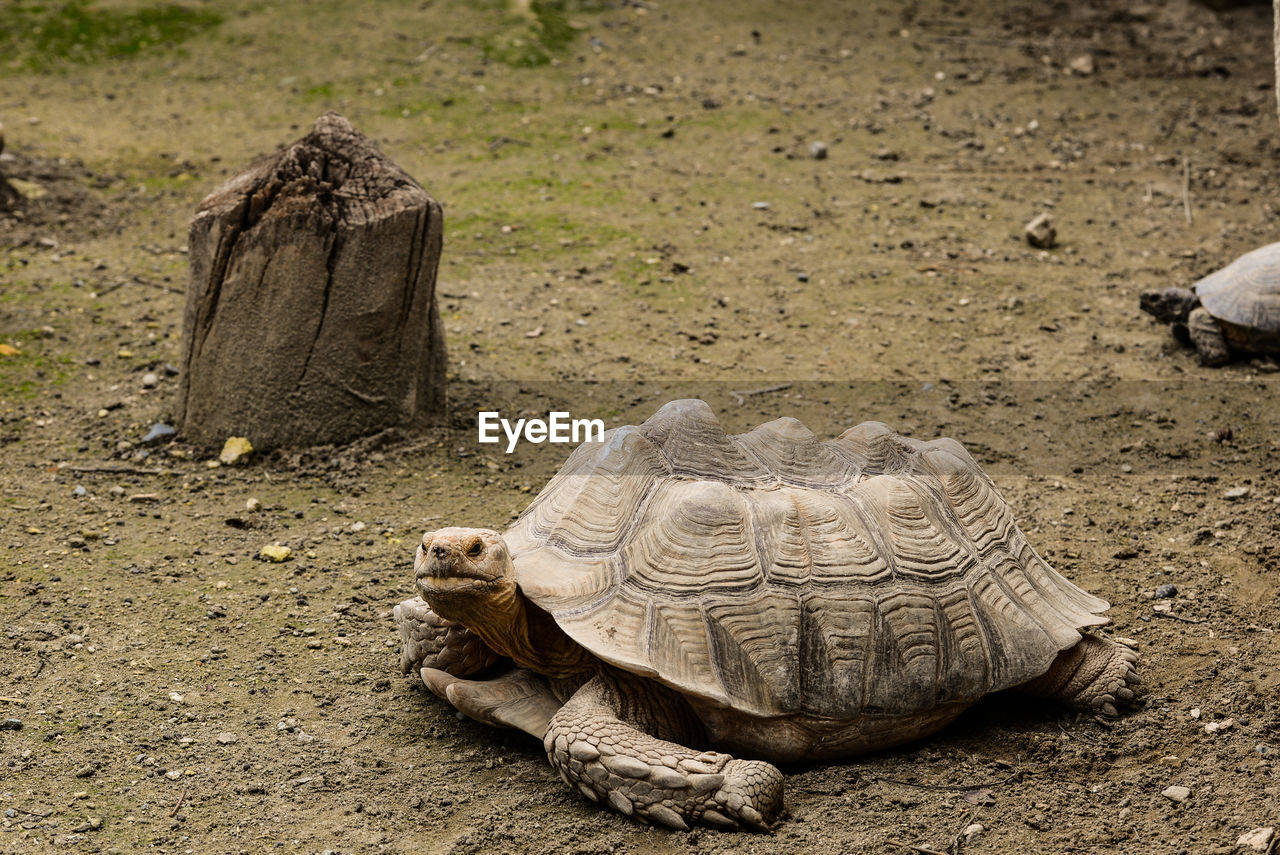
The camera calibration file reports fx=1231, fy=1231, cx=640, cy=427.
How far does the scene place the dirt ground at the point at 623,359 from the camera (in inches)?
120

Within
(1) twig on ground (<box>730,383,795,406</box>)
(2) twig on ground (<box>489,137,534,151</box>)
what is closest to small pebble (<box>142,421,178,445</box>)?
(1) twig on ground (<box>730,383,795,406</box>)

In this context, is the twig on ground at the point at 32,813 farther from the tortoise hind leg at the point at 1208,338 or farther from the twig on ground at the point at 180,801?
the tortoise hind leg at the point at 1208,338

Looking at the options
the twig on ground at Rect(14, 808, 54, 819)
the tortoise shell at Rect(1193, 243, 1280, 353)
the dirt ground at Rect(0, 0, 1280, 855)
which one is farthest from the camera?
the tortoise shell at Rect(1193, 243, 1280, 353)

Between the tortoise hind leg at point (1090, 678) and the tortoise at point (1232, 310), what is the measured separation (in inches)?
115

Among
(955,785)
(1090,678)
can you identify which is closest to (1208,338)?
(1090,678)

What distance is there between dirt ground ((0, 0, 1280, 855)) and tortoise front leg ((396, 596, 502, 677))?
0.47 feet

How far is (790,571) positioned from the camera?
9.92 ft

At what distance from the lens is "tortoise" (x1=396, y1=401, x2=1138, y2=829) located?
9.44 feet

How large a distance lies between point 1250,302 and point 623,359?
9.46 ft

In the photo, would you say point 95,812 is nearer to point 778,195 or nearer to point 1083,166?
point 778,195

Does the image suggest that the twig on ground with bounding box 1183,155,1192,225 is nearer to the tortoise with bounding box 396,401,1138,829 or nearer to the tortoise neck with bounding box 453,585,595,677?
the tortoise with bounding box 396,401,1138,829

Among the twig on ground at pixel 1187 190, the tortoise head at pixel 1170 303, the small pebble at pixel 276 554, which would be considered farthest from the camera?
the twig on ground at pixel 1187 190

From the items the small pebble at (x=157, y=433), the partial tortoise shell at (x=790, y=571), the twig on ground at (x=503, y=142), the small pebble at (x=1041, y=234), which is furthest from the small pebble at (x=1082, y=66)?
the small pebble at (x=157, y=433)

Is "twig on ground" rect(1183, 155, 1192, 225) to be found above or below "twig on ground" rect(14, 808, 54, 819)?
above
